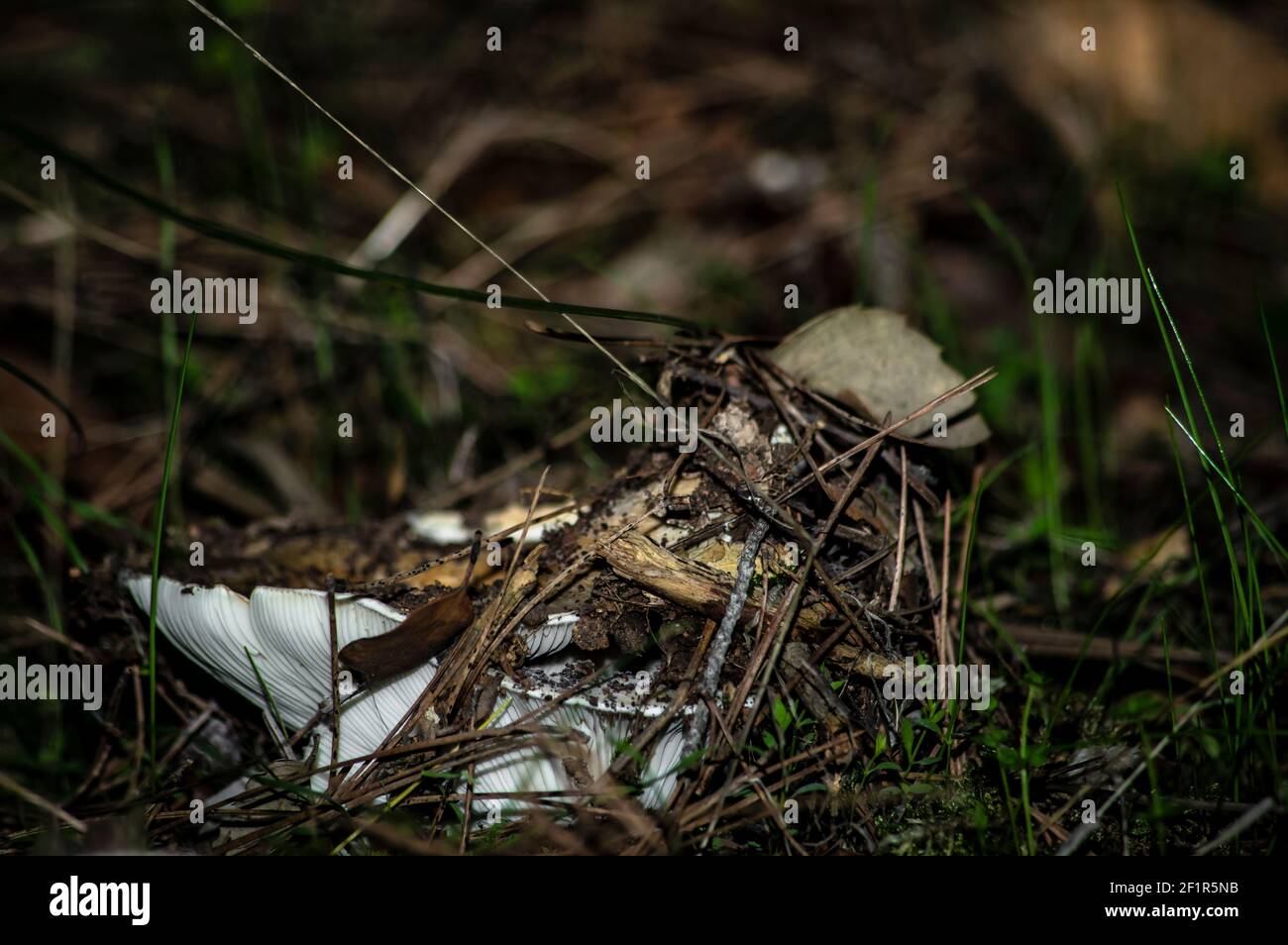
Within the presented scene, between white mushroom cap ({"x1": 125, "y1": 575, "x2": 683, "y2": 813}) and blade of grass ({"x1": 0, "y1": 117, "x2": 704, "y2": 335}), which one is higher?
blade of grass ({"x1": 0, "y1": 117, "x2": 704, "y2": 335})

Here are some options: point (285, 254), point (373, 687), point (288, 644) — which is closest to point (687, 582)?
point (373, 687)

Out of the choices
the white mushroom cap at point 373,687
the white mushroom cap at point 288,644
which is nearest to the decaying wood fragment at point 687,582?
the white mushroom cap at point 373,687

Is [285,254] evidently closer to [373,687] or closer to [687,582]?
[373,687]

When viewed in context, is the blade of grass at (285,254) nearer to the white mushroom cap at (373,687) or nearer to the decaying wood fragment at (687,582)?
the decaying wood fragment at (687,582)

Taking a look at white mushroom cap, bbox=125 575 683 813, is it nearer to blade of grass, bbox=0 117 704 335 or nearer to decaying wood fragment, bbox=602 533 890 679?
decaying wood fragment, bbox=602 533 890 679

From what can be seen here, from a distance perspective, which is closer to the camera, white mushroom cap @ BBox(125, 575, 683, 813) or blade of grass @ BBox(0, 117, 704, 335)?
white mushroom cap @ BBox(125, 575, 683, 813)

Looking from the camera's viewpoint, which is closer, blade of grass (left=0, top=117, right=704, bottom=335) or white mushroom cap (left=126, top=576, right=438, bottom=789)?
white mushroom cap (left=126, top=576, right=438, bottom=789)

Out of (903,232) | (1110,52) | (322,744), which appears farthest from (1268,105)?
(322,744)

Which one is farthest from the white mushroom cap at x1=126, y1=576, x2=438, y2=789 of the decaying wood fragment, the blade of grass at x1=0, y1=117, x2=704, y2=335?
the blade of grass at x1=0, y1=117, x2=704, y2=335

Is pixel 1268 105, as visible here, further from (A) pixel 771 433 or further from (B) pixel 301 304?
(B) pixel 301 304

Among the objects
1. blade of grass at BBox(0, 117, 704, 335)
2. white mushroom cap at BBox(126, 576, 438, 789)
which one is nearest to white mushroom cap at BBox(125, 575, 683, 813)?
Answer: white mushroom cap at BBox(126, 576, 438, 789)
